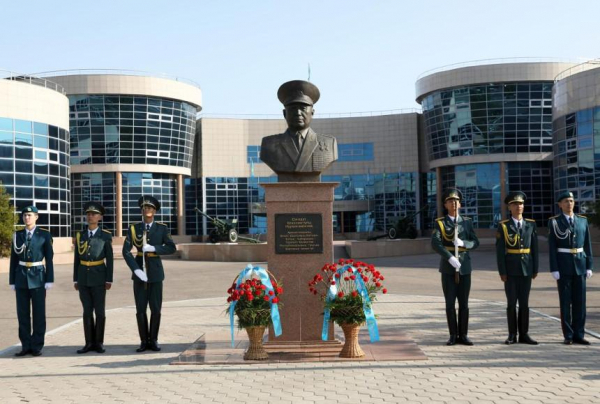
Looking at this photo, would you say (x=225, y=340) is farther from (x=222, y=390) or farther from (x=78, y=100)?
(x=78, y=100)

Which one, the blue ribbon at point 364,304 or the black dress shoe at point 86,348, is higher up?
the blue ribbon at point 364,304

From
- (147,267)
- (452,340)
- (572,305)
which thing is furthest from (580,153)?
(147,267)

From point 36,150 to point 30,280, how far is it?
33.7 m

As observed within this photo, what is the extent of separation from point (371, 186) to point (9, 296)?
47791 mm

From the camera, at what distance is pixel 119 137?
5312cm

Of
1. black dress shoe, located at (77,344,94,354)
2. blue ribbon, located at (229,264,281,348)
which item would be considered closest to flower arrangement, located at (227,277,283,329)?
blue ribbon, located at (229,264,281,348)

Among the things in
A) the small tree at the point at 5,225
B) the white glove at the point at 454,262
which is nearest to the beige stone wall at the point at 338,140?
the small tree at the point at 5,225

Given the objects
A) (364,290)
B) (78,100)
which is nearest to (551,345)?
(364,290)

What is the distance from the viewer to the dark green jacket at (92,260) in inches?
359

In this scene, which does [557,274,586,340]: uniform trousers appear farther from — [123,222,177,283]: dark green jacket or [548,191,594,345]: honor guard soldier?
[123,222,177,283]: dark green jacket

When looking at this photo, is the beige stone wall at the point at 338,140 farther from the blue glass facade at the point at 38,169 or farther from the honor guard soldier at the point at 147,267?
the honor guard soldier at the point at 147,267

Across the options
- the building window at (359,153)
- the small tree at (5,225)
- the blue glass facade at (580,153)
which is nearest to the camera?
the small tree at (5,225)

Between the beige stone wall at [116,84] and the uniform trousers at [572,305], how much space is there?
4858cm

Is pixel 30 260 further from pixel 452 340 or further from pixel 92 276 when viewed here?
pixel 452 340
